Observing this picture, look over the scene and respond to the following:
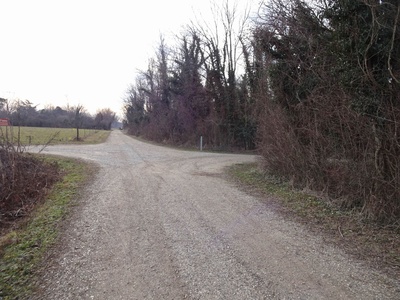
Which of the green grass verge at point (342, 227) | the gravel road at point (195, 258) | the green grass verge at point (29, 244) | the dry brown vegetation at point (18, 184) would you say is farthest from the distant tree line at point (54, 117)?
the green grass verge at point (342, 227)

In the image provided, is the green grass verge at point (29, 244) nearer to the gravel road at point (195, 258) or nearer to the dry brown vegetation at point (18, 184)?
the gravel road at point (195, 258)

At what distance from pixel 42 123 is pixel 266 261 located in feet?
251

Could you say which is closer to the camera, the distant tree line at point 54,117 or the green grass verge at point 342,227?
the green grass verge at point 342,227

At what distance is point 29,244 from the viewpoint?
12.4 ft

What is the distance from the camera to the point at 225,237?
12.9 feet

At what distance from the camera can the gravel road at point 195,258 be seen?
2.62 meters

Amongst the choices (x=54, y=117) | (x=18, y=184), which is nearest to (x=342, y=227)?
(x=18, y=184)

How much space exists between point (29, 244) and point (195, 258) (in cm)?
257

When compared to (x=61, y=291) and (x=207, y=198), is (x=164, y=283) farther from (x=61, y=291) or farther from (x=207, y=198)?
(x=207, y=198)

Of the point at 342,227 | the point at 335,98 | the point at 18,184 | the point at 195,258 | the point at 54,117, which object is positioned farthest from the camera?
the point at 54,117

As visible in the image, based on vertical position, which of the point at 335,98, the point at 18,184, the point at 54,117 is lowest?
the point at 18,184

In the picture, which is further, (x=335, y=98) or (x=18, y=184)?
(x=18, y=184)

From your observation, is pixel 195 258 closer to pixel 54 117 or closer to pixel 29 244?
pixel 29 244

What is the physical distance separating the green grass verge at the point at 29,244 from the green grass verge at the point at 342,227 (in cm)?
417
